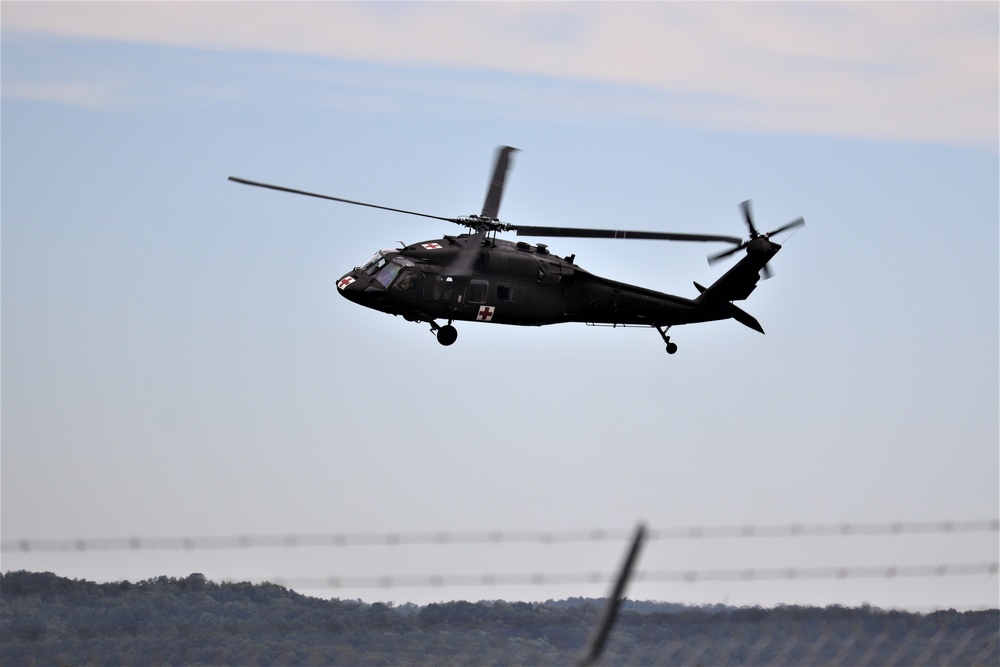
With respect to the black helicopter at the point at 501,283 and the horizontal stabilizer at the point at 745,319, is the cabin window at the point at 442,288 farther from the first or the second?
the horizontal stabilizer at the point at 745,319

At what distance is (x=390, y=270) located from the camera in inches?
1645

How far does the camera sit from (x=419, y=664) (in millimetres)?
15828

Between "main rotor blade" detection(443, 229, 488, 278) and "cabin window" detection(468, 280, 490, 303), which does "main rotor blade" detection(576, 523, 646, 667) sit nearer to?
"main rotor blade" detection(443, 229, 488, 278)

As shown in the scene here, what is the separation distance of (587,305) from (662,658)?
3221 cm

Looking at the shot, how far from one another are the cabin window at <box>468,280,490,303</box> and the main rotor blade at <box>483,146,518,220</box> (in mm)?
3214

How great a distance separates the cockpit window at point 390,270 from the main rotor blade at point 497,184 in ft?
14.0

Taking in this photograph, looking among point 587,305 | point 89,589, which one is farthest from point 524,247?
point 89,589

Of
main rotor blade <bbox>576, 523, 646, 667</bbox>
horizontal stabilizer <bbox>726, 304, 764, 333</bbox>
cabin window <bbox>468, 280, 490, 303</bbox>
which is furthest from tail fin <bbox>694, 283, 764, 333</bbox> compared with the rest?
main rotor blade <bbox>576, 523, 646, 667</bbox>

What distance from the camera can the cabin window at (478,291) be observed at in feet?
139

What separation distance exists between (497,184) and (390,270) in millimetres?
6821

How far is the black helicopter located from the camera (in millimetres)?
41562

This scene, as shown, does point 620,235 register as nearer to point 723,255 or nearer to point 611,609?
point 723,255

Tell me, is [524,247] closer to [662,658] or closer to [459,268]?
[459,268]

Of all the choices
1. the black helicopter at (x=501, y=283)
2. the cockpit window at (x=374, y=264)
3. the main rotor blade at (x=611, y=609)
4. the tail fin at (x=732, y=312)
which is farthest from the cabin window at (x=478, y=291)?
the main rotor blade at (x=611, y=609)
